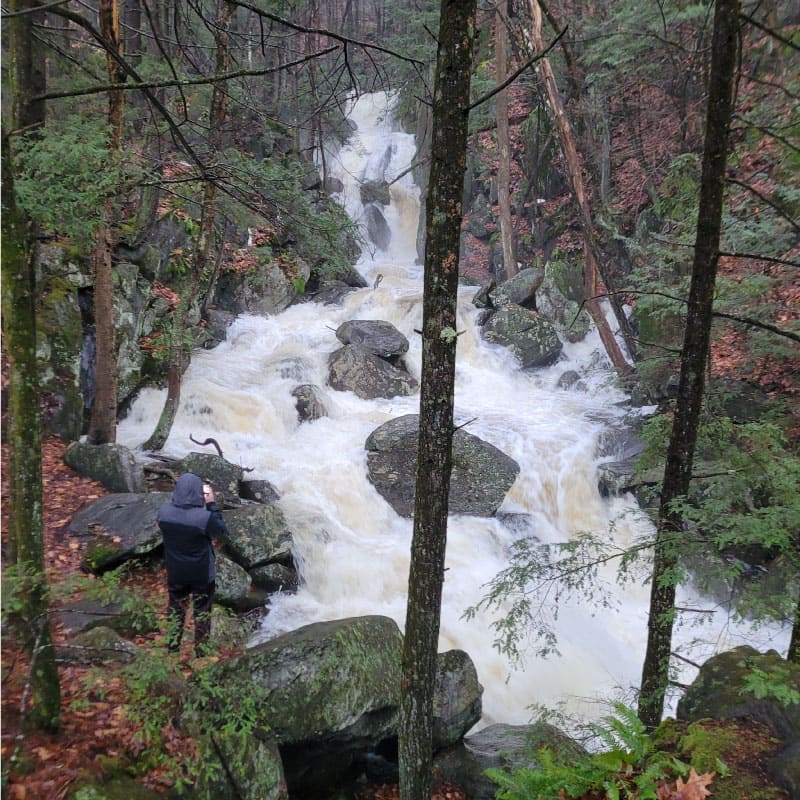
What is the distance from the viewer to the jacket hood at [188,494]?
5391mm

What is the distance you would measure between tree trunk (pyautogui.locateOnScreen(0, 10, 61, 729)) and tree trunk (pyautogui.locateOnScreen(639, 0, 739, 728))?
4101 mm

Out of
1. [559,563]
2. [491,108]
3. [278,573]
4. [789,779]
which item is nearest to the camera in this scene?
[789,779]

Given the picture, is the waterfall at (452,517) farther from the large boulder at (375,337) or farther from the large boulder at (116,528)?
the large boulder at (116,528)

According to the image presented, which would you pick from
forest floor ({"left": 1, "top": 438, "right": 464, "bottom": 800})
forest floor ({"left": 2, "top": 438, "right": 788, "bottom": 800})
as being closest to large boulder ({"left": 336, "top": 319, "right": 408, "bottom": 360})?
forest floor ({"left": 1, "top": 438, "right": 464, "bottom": 800})

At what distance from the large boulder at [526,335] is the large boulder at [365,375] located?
11.9 feet

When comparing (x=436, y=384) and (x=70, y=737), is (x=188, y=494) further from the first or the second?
A: (x=436, y=384)

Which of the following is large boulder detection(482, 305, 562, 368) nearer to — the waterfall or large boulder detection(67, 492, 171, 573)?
the waterfall

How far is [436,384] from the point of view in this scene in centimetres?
355

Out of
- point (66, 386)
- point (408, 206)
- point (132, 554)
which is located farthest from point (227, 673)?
point (408, 206)

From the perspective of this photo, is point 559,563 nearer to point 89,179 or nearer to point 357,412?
point 89,179

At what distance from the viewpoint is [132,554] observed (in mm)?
6848

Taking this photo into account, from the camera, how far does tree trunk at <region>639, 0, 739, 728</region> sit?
3914mm

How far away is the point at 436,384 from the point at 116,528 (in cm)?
554

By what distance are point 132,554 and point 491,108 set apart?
20.6 m
